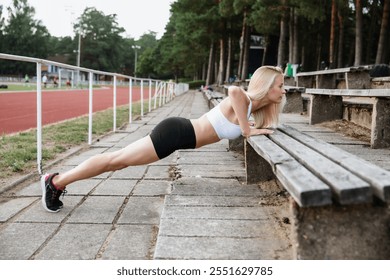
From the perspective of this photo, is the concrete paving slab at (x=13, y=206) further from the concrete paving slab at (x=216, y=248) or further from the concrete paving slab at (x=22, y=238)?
the concrete paving slab at (x=216, y=248)

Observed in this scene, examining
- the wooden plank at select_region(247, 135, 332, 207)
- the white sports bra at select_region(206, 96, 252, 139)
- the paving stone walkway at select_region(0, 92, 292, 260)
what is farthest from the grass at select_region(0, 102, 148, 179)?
the wooden plank at select_region(247, 135, 332, 207)

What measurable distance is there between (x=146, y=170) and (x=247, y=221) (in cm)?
201

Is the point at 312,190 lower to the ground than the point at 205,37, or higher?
lower

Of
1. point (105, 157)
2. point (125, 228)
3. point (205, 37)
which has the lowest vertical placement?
point (125, 228)

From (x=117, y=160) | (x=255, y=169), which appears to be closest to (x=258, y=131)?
(x=255, y=169)

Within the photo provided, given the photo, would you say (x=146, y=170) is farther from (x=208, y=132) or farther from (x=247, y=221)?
(x=247, y=221)

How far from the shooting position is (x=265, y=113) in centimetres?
352

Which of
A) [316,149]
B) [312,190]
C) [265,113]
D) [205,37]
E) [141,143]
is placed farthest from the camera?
[205,37]

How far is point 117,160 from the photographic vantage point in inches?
124

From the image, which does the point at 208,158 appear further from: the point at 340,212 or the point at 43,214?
the point at 340,212

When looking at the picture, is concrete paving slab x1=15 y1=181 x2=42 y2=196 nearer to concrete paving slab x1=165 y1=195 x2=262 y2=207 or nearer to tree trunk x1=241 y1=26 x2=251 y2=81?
concrete paving slab x1=165 y1=195 x2=262 y2=207

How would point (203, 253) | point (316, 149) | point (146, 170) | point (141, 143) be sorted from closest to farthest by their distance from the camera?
point (203, 253) < point (316, 149) < point (141, 143) < point (146, 170)

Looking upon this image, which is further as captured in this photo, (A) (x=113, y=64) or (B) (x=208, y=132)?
(A) (x=113, y=64)

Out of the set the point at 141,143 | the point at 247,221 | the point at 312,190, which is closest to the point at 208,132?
the point at 141,143
